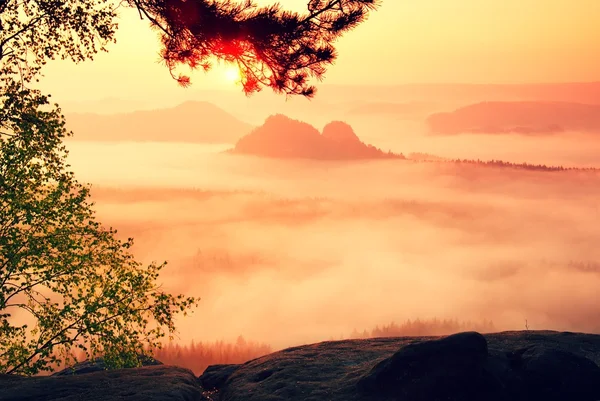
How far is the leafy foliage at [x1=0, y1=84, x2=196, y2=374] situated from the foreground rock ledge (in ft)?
15.2

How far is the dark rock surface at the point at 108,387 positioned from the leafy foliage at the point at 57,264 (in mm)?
4161

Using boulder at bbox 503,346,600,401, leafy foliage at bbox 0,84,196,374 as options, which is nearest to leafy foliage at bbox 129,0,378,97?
leafy foliage at bbox 0,84,196,374

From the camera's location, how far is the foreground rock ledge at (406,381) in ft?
49.3

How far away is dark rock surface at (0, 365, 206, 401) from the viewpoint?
15289 mm

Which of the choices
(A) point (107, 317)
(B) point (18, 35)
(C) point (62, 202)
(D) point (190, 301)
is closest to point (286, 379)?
(D) point (190, 301)

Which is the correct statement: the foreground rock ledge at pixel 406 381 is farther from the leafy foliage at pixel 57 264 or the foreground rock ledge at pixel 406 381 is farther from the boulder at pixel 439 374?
the leafy foliage at pixel 57 264

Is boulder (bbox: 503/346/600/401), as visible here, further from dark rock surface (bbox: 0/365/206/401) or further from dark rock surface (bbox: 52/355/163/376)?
dark rock surface (bbox: 52/355/163/376)

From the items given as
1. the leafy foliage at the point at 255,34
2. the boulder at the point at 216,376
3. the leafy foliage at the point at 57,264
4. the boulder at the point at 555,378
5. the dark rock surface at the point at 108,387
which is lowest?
the boulder at the point at 555,378

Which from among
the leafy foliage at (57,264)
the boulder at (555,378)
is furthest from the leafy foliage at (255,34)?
the boulder at (555,378)

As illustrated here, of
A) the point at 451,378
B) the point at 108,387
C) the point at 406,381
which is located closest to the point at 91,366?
the point at 108,387

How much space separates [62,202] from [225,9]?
32.2ft

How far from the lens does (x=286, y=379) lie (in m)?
17.2

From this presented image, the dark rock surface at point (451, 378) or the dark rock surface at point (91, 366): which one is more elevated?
the dark rock surface at point (91, 366)

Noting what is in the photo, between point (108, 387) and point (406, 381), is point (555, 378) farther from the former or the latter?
point (108, 387)
